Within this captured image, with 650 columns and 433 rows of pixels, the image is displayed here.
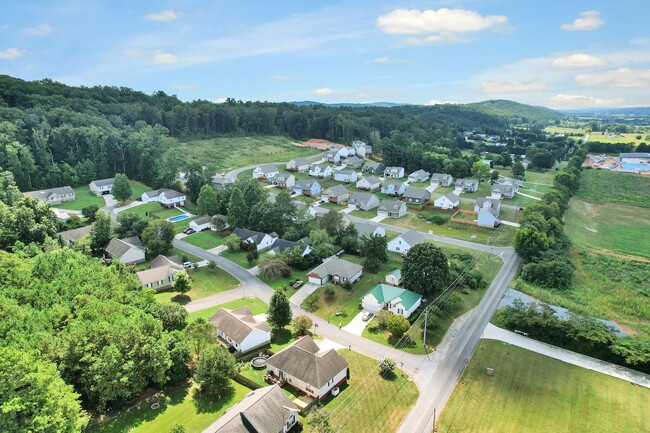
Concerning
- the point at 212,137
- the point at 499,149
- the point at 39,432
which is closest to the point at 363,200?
the point at 39,432

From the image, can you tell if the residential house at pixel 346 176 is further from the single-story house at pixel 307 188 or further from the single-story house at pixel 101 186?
the single-story house at pixel 101 186

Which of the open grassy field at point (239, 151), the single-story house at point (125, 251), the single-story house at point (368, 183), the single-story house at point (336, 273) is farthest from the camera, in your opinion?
the open grassy field at point (239, 151)

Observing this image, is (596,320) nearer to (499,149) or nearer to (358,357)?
(358,357)

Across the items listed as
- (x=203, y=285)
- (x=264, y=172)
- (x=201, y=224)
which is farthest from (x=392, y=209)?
(x=203, y=285)

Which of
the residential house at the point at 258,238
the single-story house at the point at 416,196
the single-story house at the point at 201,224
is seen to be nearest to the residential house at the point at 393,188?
the single-story house at the point at 416,196

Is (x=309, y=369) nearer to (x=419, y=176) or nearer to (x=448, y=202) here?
(x=448, y=202)

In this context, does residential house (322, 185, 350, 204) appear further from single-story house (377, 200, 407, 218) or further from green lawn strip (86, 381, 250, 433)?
green lawn strip (86, 381, 250, 433)

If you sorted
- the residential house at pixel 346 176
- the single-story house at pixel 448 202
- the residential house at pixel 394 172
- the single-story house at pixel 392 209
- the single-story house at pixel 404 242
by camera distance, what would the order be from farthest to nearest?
the residential house at pixel 394 172, the residential house at pixel 346 176, the single-story house at pixel 448 202, the single-story house at pixel 392 209, the single-story house at pixel 404 242
